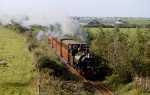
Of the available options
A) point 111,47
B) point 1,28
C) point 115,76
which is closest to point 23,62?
point 111,47

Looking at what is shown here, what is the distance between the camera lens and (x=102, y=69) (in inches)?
1144

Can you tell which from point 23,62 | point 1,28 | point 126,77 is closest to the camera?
point 126,77

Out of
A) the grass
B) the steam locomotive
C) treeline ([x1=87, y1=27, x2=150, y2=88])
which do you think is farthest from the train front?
the grass

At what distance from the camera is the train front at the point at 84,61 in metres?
28.0

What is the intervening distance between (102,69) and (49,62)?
4.49 metres

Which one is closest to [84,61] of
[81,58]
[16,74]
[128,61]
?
[81,58]

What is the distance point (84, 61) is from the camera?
91.6 ft

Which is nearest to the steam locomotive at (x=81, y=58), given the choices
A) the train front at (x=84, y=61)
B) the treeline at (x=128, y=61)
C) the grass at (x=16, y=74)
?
the train front at (x=84, y=61)

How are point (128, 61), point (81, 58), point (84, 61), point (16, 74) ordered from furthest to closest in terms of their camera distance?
point (16, 74) < point (81, 58) < point (84, 61) < point (128, 61)

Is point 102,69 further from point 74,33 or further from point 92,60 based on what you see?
point 74,33

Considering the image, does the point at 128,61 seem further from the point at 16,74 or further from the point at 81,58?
the point at 16,74

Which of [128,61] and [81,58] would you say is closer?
[128,61]

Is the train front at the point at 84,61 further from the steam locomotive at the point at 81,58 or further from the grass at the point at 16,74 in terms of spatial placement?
the grass at the point at 16,74

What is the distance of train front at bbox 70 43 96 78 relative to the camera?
1104 inches
